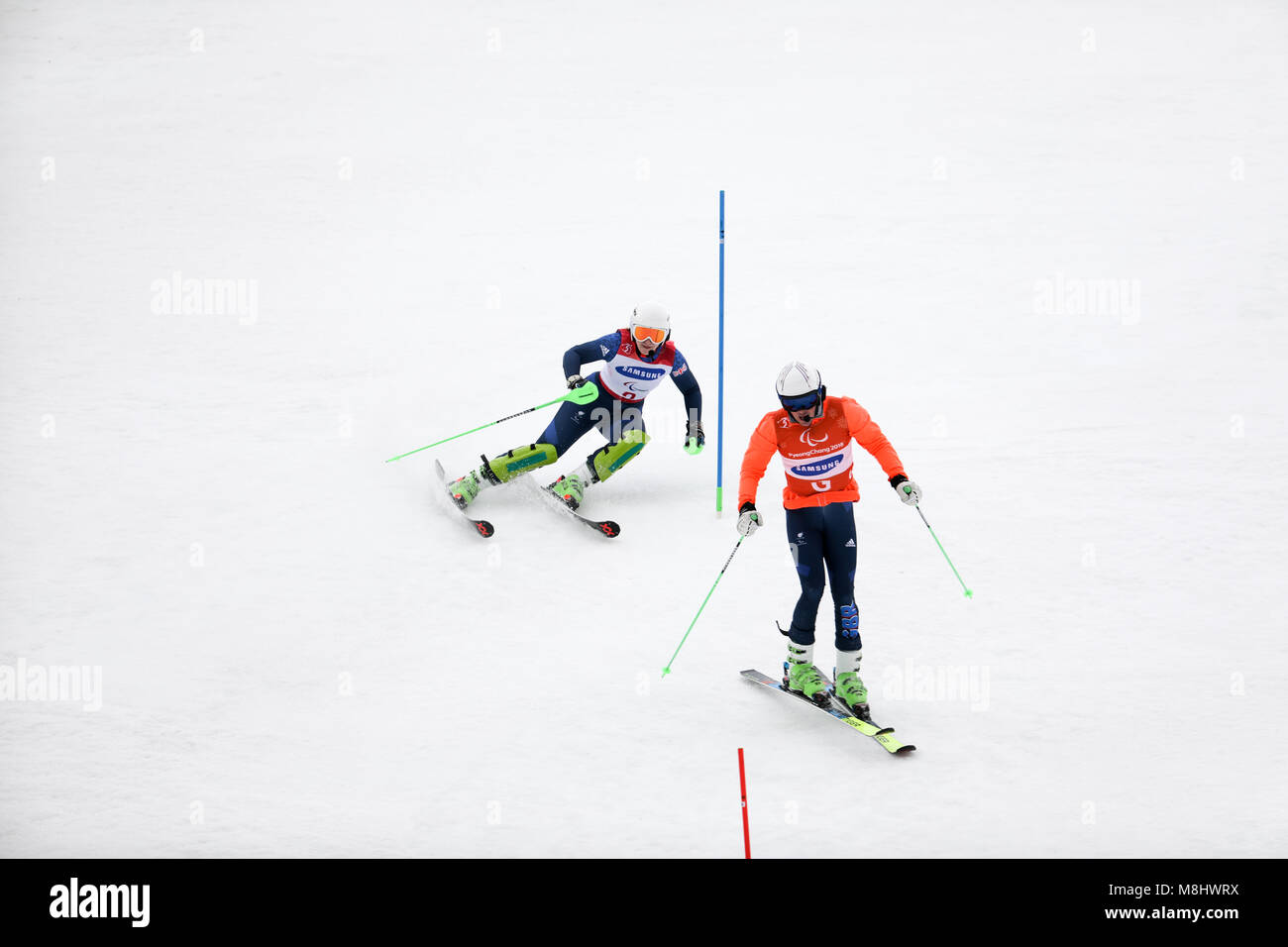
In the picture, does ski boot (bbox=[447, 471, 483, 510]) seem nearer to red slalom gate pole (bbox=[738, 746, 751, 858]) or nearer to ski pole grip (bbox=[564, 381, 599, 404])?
ski pole grip (bbox=[564, 381, 599, 404])

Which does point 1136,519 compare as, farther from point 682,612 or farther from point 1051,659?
point 682,612

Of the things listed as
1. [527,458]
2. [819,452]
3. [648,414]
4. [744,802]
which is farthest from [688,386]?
[744,802]

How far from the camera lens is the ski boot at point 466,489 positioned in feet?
28.9

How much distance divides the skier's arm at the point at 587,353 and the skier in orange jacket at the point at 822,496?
7.41ft

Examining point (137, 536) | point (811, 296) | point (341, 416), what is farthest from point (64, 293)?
point (811, 296)

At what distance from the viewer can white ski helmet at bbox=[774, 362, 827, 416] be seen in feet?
21.6

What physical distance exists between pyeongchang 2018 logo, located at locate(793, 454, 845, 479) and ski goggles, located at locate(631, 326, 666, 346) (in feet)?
7.24

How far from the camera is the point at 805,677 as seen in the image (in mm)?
6836

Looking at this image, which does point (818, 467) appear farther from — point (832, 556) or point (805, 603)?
point (805, 603)

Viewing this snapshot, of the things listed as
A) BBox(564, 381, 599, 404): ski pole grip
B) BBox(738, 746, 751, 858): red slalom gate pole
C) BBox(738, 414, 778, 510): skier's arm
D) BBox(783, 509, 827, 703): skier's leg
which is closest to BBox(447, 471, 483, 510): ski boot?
BBox(564, 381, 599, 404): ski pole grip

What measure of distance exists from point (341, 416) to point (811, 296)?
5133 millimetres

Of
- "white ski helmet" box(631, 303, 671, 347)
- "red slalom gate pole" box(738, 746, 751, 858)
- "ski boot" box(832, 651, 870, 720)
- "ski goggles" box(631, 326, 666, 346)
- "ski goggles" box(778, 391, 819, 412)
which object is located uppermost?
"white ski helmet" box(631, 303, 671, 347)

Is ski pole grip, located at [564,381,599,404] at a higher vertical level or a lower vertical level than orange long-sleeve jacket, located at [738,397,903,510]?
higher

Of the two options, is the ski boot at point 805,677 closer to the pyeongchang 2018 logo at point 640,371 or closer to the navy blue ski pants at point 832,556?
the navy blue ski pants at point 832,556
